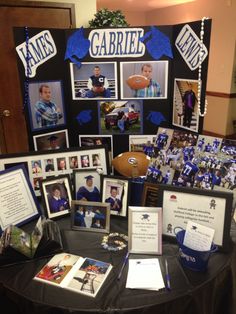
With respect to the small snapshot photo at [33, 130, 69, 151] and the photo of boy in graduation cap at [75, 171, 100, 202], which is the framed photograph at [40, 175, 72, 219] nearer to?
the photo of boy in graduation cap at [75, 171, 100, 202]

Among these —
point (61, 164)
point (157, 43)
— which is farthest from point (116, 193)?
point (157, 43)

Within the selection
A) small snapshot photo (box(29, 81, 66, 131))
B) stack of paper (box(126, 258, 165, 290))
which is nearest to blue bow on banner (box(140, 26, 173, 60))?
small snapshot photo (box(29, 81, 66, 131))

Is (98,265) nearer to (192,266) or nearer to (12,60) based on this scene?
(192,266)

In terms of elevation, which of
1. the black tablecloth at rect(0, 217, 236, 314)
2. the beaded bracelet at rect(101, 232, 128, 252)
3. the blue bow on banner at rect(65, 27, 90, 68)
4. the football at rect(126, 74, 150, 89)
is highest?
the blue bow on banner at rect(65, 27, 90, 68)

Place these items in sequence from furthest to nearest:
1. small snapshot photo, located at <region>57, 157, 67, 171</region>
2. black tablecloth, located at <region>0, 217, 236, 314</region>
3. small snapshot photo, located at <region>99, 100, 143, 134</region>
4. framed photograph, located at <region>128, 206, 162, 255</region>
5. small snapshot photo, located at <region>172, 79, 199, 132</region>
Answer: small snapshot photo, located at <region>99, 100, 143, 134</region> < small snapshot photo, located at <region>172, 79, 199, 132</region> < small snapshot photo, located at <region>57, 157, 67, 171</region> < framed photograph, located at <region>128, 206, 162, 255</region> < black tablecloth, located at <region>0, 217, 236, 314</region>

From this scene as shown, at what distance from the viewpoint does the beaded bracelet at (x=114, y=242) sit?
1259 millimetres

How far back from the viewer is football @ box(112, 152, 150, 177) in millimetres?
1700

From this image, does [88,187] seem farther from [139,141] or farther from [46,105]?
[46,105]

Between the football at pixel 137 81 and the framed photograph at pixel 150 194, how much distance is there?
109 cm

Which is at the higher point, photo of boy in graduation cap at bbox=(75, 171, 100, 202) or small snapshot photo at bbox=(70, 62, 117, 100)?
small snapshot photo at bbox=(70, 62, 117, 100)

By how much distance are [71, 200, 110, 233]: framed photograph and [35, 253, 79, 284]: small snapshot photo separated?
207mm

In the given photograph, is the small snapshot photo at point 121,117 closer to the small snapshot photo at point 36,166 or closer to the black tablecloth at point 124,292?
the small snapshot photo at point 36,166

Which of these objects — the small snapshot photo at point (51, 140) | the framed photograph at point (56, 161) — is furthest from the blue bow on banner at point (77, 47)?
the framed photograph at point (56, 161)

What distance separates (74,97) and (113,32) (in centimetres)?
60
